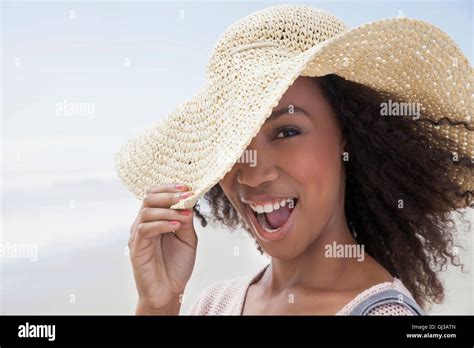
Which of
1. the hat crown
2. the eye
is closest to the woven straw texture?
the hat crown

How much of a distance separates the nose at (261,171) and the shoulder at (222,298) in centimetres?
44

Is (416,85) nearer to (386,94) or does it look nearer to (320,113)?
(386,94)

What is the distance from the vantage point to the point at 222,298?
181 centimetres

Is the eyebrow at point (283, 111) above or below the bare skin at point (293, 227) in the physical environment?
above

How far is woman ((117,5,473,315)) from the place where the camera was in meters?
1.40

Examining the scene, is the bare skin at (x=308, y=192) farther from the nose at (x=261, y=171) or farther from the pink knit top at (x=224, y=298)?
the pink knit top at (x=224, y=298)

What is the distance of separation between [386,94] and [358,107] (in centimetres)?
7

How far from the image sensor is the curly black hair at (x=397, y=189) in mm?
1526

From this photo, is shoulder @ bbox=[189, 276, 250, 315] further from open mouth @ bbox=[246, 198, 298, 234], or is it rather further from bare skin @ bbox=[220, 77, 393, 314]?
open mouth @ bbox=[246, 198, 298, 234]

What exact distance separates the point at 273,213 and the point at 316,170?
5.4 inches

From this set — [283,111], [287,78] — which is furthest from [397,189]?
[287,78]

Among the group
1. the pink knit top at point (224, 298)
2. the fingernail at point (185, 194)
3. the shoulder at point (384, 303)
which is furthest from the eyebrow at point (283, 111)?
the pink knit top at point (224, 298)
